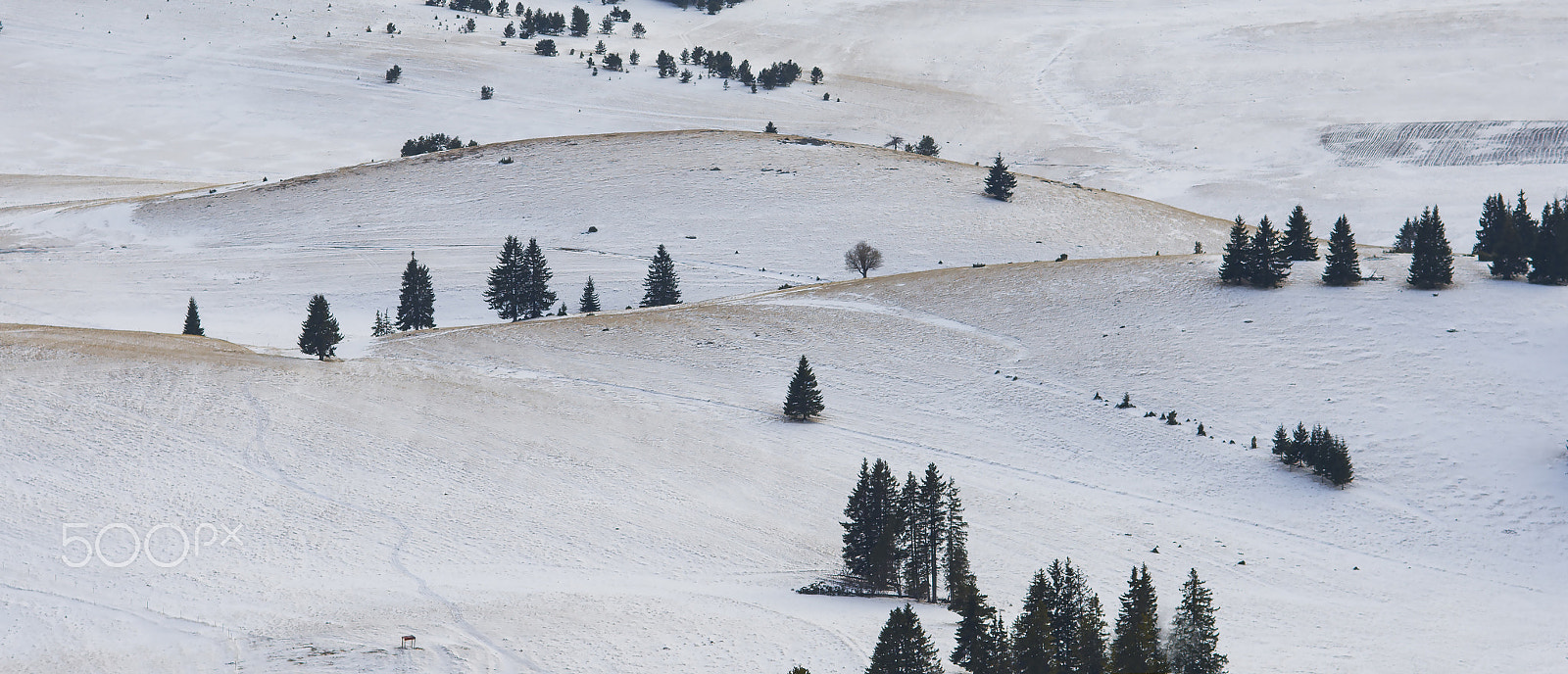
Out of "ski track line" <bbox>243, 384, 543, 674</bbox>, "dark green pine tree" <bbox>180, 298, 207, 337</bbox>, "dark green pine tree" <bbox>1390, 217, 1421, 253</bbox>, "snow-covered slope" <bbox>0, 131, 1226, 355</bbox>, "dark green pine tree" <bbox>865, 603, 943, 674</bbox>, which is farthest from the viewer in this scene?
"dark green pine tree" <bbox>1390, 217, 1421, 253</bbox>

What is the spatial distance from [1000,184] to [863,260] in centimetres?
2019

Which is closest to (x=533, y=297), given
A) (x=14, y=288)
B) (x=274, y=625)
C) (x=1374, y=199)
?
(x=14, y=288)

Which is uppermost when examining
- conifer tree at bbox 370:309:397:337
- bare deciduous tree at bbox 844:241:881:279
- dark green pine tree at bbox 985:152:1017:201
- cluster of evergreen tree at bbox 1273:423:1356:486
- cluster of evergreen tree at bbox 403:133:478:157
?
cluster of evergreen tree at bbox 403:133:478:157

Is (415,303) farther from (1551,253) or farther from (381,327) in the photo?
(1551,253)

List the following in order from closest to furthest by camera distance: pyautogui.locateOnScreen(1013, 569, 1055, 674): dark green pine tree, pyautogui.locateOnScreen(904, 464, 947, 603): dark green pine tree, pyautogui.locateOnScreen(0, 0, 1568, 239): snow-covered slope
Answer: pyautogui.locateOnScreen(1013, 569, 1055, 674): dark green pine tree < pyautogui.locateOnScreen(904, 464, 947, 603): dark green pine tree < pyautogui.locateOnScreen(0, 0, 1568, 239): snow-covered slope

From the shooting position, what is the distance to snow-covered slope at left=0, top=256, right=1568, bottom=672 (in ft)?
114

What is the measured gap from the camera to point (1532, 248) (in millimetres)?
67750

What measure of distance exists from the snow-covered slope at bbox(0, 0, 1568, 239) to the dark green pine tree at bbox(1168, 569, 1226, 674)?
73.4m

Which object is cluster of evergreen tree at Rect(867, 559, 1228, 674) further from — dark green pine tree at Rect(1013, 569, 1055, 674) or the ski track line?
the ski track line

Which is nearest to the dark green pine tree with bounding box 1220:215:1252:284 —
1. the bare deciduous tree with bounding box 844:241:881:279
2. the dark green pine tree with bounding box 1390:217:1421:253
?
the dark green pine tree with bounding box 1390:217:1421:253

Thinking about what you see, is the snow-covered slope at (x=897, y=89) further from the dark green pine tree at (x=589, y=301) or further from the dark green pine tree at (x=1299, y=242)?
the dark green pine tree at (x=589, y=301)

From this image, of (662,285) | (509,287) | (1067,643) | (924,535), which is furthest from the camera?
(662,285)

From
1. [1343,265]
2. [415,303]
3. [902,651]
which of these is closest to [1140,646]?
[902,651]

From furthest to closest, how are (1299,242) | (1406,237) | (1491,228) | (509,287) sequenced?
(1406,237)
(509,287)
(1299,242)
(1491,228)
